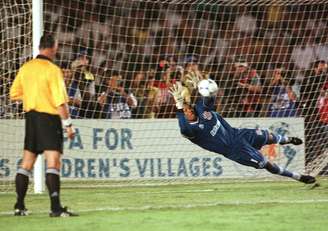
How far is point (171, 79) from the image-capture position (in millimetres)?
15773

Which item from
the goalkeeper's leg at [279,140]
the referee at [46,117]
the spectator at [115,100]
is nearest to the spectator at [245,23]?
the spectator at [115,100]

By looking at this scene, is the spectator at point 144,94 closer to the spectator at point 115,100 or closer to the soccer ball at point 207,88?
the spectator at point 115,100

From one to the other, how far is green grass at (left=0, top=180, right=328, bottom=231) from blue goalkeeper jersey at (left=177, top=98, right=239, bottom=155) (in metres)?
0.67

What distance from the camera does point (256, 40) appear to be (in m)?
16.5

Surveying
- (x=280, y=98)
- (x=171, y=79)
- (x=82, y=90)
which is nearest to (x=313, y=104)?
(x=280, y=98)

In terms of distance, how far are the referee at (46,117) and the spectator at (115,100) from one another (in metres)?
6.33

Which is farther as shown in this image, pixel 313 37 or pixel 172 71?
pixel 313 37

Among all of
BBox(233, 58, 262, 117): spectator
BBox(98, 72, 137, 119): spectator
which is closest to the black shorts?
BBox(98, 72, 137, 119): spectator

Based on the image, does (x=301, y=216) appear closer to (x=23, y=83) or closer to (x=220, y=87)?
(x=23, y=83)

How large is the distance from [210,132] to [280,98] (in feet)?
14.6

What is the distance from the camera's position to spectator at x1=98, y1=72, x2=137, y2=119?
15273 mm

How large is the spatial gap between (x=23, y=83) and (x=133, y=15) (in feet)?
24.8

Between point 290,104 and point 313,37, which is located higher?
point 313,37

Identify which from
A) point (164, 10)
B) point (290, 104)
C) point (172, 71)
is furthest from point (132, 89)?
point (290, 104)
